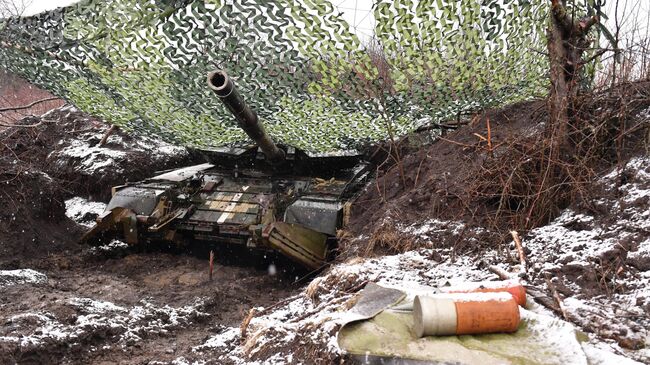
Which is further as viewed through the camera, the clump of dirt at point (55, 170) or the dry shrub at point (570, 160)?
the clump of dirt at point (55, 170)

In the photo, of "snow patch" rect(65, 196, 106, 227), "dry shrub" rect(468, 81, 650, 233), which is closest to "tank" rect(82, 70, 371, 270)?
"snow patch" rect(65, 196, 106, 227)

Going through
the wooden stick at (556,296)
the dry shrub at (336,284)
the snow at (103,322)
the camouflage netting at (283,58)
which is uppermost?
the camouflage netting at (283,58)

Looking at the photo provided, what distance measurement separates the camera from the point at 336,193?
706 centimetres

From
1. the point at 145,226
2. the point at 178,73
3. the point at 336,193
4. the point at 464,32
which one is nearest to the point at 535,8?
the point at 464,32

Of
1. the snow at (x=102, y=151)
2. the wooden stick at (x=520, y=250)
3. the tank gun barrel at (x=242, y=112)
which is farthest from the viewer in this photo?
the snow at (x=102, y=151)

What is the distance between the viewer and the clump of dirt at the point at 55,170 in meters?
7.24

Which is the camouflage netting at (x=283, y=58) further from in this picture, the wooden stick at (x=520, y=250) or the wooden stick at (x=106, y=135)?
the wooden stick at (x=106, y=135)

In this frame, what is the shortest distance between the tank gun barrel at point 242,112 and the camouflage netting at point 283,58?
0.92 ft

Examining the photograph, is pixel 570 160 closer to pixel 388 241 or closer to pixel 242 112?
pixel 388 241

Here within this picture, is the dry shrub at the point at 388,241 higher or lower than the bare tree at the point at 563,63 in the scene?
lower

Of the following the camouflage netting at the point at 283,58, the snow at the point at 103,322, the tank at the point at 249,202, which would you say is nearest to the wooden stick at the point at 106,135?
the tank at the point at 249,202

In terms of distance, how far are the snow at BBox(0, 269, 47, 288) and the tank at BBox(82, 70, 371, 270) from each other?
3.45ft

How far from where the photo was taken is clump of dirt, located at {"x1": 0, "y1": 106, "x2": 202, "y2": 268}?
724cm

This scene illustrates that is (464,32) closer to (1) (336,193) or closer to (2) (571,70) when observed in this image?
(2) (571,70)
